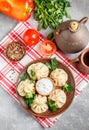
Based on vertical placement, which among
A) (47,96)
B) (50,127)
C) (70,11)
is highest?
(70,11)

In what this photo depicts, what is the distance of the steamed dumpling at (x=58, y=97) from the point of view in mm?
1676

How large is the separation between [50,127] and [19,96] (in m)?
0.18

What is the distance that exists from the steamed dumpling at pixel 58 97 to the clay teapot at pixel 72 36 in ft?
0.55

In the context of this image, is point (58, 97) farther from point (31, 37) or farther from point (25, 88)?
point (31, 37)

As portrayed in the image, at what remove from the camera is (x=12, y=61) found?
176cm

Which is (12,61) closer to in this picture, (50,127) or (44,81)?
(44,81)

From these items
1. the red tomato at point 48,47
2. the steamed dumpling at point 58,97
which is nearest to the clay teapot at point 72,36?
the red tomato at point 48,47

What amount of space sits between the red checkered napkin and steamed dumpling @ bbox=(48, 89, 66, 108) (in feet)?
0.24

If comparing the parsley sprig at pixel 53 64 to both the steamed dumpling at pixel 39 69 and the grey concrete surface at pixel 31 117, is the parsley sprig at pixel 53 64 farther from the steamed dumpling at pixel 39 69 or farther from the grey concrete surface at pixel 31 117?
the grey concrete surface at pixel 31 117

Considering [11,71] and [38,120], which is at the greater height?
[11,71]

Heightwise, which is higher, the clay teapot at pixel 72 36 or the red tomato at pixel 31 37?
the red tomato at pixel 31 37

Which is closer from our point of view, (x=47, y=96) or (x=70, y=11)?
(x=47, y=96)

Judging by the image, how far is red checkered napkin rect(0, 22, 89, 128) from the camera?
5.72ft

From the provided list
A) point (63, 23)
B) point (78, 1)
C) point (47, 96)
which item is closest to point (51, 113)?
point (47, 96)
